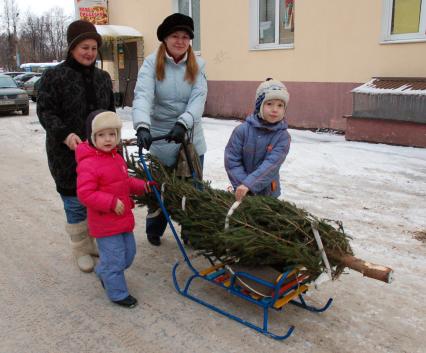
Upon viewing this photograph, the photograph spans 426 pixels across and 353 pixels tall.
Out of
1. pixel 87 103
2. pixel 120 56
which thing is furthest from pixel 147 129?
pixel 120 56

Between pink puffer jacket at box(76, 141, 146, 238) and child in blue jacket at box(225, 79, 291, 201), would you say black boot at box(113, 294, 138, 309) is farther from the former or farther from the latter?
child in blue jacket at box(225, 79, 291, 201)

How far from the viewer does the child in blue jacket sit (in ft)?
10.5

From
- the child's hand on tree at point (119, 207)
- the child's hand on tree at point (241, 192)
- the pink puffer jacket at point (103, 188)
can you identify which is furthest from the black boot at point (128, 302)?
the child's hand on tree at point (241, 192)

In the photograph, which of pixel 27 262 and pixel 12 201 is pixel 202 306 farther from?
pixel 12 201

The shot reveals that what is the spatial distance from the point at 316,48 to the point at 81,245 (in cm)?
749

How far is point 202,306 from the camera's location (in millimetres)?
3150

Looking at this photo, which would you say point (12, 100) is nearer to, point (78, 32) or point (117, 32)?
point (117, 32)

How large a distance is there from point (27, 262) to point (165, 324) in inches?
60.6

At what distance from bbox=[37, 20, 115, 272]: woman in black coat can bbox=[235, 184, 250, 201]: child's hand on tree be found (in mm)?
1180

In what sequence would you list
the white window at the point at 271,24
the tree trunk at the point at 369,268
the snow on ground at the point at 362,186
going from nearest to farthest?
the tree trunk at the point at 369,268 → the snow on ground at the point at 362,186 → the white window at the point at 271,24

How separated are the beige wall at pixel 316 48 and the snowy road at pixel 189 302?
3.42 meters

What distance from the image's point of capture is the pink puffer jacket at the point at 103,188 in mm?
2959

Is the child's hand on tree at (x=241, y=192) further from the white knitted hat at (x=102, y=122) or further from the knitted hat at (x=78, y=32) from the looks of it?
the knitted hat at (x=78, y=32)

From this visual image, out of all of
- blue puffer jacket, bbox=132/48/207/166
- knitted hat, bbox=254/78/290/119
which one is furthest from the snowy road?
knitted hat, bbox=254/78/290/119
